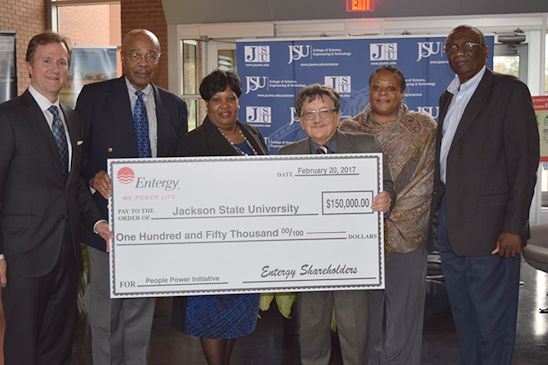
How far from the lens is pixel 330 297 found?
2924 millimetres

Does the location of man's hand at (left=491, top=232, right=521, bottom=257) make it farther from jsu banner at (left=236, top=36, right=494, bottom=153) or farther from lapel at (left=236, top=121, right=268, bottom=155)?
jsu banner at (left=236, top=36, right=494, bottom=153)

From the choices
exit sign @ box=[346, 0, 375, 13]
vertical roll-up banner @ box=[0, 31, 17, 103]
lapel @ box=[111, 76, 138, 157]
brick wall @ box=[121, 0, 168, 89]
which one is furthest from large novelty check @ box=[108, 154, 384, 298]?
brick wall @ box=[121, 0, 168, 89]

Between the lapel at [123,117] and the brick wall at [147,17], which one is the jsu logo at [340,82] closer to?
the lapel at [123,117]

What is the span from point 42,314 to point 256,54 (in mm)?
3858

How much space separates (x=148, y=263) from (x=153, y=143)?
2.11 feet

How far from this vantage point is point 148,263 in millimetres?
2873

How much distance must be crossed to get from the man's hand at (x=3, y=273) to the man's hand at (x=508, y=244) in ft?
7.43

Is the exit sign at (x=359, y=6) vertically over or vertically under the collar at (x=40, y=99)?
over

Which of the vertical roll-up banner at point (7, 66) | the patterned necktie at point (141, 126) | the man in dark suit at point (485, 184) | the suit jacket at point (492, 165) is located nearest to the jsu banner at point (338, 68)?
the man in dark suit at point (485, 184)

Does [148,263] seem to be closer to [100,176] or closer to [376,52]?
[100,176]

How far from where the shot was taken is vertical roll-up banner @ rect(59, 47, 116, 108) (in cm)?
988

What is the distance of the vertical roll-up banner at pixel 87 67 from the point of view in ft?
32.4

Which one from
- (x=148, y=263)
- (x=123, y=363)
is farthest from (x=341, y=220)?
(x=123, y=363)

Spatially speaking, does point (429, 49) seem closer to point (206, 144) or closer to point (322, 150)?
point (322, 150)
